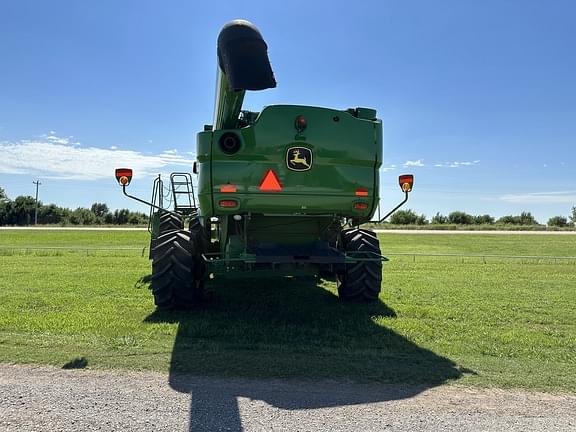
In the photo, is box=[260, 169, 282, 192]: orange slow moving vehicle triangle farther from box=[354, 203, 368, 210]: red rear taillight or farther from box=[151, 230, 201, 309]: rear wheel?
box=[151, 230, 201, 309]: rear wheel

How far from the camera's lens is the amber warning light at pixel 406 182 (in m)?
6.56

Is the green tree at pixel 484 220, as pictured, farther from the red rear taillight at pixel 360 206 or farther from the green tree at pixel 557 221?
the red rear taillight at pixel 360 206

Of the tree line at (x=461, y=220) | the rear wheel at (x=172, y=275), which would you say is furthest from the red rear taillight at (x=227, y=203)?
the tree line at (x=461, y=220)

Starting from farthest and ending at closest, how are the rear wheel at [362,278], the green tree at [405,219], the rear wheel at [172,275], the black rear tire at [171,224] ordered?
the green tree at [405,219] → the black rear tire at [171,224] → the rear wheel at [362,278] → the rear wheel at [172,275]

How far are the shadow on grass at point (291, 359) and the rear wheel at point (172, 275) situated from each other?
0.22 m

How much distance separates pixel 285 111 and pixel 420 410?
12.8ft

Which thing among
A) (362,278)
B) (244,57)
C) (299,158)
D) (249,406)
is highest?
(244,57)

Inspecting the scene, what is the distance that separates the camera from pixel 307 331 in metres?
6.09

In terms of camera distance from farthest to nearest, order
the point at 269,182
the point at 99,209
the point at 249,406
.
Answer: the point at 99,209, the point at 269,182, the point at 249,406

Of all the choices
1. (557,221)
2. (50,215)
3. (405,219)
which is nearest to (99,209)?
(50,215)

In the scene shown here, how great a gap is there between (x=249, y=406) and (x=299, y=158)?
3341 mm

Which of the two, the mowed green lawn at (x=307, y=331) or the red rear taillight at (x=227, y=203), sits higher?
the red rear taillight at (x=227, y=203)

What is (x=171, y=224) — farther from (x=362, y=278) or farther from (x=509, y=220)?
(x=509, y=220)

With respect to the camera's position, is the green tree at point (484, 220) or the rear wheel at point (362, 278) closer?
the rear wheel at point (362, 278)
